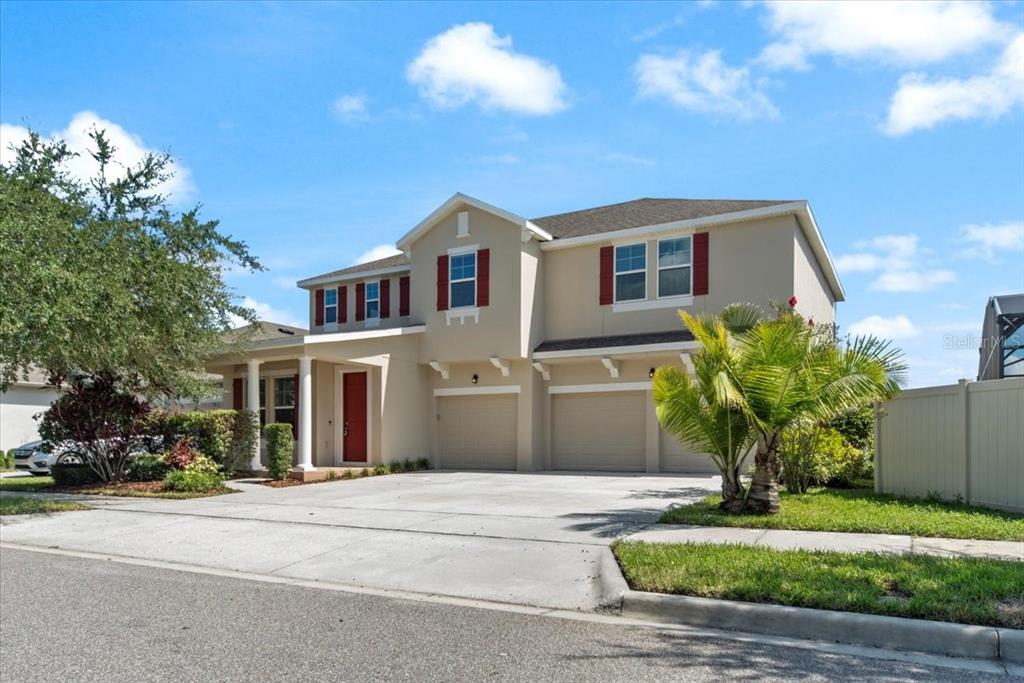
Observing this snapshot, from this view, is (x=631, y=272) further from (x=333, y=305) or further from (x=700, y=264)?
(x=333, y=305)

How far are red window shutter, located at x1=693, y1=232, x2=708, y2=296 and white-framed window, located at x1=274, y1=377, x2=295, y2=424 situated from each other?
1166 centimetres

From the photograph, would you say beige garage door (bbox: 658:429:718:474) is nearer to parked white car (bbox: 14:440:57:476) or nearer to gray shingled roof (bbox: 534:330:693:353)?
gray shingled roof (bbox: 534:330:693:353)

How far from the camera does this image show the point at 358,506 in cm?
1293

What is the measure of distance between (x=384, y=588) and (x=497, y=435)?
1322cm

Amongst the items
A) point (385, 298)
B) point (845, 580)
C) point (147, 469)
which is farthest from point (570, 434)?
point (845, 580)

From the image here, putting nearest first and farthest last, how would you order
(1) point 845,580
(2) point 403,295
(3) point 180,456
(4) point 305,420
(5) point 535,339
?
(1) point 845,580 < (3) point 180,456 < (4) point 305,420 < (5) point 535,339 < (2) point 403,295

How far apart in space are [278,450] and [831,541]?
12408mm

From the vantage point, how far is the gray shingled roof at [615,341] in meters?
18.1

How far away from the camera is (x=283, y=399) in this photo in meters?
22.5

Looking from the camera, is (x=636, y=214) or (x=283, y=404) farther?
(x=283, y=404)

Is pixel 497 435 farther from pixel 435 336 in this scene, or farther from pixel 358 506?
pixel 358 506

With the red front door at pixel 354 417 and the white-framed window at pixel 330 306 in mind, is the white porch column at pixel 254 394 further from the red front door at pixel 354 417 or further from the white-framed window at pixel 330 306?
the white-framed window at pixel 330 306

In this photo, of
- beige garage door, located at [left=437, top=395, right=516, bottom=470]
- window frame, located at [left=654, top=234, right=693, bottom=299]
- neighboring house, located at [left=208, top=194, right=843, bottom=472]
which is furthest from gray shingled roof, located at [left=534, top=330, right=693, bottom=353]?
beige garage door, located at [left=437, top=395, right=516, bottom=470]

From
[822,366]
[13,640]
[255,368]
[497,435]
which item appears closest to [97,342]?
[255,368]
